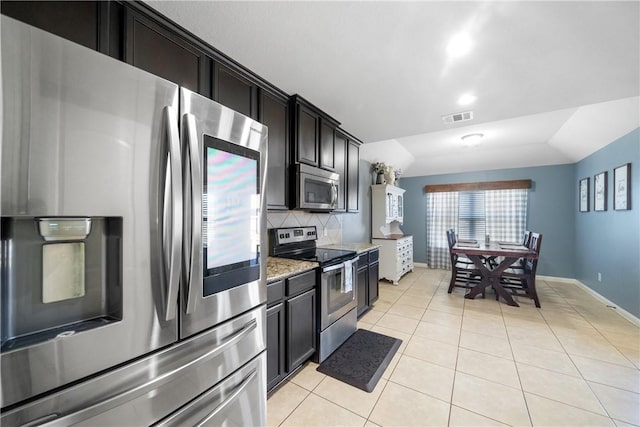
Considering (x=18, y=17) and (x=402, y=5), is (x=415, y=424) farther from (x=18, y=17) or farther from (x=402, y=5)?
(x=18, y=17)

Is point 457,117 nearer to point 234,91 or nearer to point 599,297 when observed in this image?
point 234,91

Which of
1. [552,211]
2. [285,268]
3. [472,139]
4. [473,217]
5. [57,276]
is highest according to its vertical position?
[472,139]

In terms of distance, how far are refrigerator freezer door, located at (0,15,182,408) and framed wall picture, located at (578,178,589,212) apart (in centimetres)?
615

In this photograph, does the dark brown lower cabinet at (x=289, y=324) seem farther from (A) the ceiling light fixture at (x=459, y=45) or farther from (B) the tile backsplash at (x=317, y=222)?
(A) the ceiling light fixture at (x=459, y=45)

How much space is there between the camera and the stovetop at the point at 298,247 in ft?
7.84

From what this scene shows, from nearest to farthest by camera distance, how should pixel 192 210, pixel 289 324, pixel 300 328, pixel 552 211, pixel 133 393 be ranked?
pixel 133 393 < pixel 192 210 < pixel 289 324 < pixel 300 328 < pixel 552 211

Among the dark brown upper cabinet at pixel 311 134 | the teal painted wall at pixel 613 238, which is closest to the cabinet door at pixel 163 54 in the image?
the dark brown upper cabinet at pixel 311 134

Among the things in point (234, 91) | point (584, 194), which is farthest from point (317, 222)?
point (584, 194)

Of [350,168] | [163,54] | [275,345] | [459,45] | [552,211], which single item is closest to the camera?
[163,54]

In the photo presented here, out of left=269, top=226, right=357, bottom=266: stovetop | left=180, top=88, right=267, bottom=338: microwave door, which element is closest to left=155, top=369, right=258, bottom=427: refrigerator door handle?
left=180, top=88, right=267, bottom=338: microwave door

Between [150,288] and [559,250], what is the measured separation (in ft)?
22.2

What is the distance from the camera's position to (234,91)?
183 cm

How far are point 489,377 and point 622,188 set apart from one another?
10.9 ft

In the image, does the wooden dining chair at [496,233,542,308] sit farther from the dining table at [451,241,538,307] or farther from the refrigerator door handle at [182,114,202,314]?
the refrigerator door handle at [182,114,202,314]
